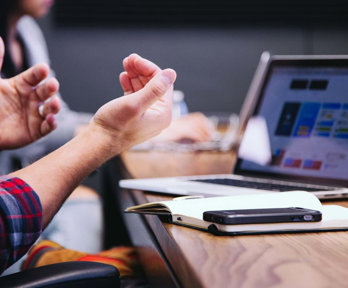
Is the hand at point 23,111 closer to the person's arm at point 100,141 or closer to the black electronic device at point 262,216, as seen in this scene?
the person's arm at point 100,141

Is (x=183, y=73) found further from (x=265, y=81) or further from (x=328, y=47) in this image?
(x=265, y=81)

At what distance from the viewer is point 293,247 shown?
2.11ft

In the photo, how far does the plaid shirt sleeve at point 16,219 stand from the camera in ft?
2.48

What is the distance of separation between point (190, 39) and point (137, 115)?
287cm

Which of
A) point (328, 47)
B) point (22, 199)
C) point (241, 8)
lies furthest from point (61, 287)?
point (328, 47)

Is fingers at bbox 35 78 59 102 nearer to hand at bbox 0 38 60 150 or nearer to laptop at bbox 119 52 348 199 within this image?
hand at bbox 0 38 60 150

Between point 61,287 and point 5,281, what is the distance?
66 millimetres

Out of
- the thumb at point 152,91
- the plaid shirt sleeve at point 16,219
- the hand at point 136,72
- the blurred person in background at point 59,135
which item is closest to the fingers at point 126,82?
the hand at point 136,72

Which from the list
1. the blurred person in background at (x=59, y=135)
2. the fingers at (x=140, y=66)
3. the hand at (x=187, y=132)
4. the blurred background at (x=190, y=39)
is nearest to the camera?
the fingers at (x=140, y=66)

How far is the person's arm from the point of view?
89cm

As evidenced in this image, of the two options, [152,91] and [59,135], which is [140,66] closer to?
[152,91]

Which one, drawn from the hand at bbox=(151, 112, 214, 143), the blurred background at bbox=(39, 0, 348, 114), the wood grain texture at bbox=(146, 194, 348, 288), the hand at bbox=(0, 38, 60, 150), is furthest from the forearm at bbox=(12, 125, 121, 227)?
the blurred background at bbox=(39, 0, 348, 114)

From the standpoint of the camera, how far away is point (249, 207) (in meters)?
0.76

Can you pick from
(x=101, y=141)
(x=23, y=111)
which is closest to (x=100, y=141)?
(x=101, y=141)
